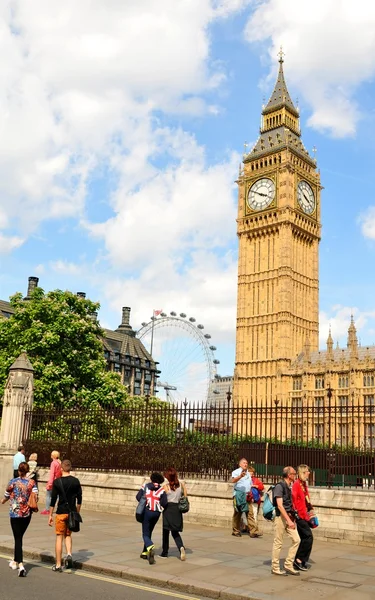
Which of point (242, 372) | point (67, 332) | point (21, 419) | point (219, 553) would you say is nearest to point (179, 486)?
point (219, 553)

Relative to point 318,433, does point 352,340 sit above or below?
above

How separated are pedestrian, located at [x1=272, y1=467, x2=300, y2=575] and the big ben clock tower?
74.5m

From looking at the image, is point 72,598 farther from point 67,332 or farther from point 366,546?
point 67,332

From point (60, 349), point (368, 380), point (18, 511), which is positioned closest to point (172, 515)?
point (18, 511)

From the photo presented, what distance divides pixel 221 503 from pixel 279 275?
73.8 metres

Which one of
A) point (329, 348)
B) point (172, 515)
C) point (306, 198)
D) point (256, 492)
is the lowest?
point (172, 515)

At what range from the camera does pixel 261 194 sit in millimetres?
92375

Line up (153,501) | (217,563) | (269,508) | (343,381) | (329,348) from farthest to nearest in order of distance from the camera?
(329,348) < (343,381) < (153,501) < (217,563) < (269,508)

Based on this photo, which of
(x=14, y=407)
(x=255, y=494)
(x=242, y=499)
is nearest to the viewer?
(x=242, y=499)

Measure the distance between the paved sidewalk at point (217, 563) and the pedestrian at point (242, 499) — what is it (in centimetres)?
30

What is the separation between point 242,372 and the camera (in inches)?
3482

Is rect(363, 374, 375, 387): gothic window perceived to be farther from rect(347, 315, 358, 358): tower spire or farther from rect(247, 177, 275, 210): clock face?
rect(247, 177, 275, 210): clock face

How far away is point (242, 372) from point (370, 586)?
261 ft

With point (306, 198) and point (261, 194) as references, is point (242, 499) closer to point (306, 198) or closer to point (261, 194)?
point (261, 194)
